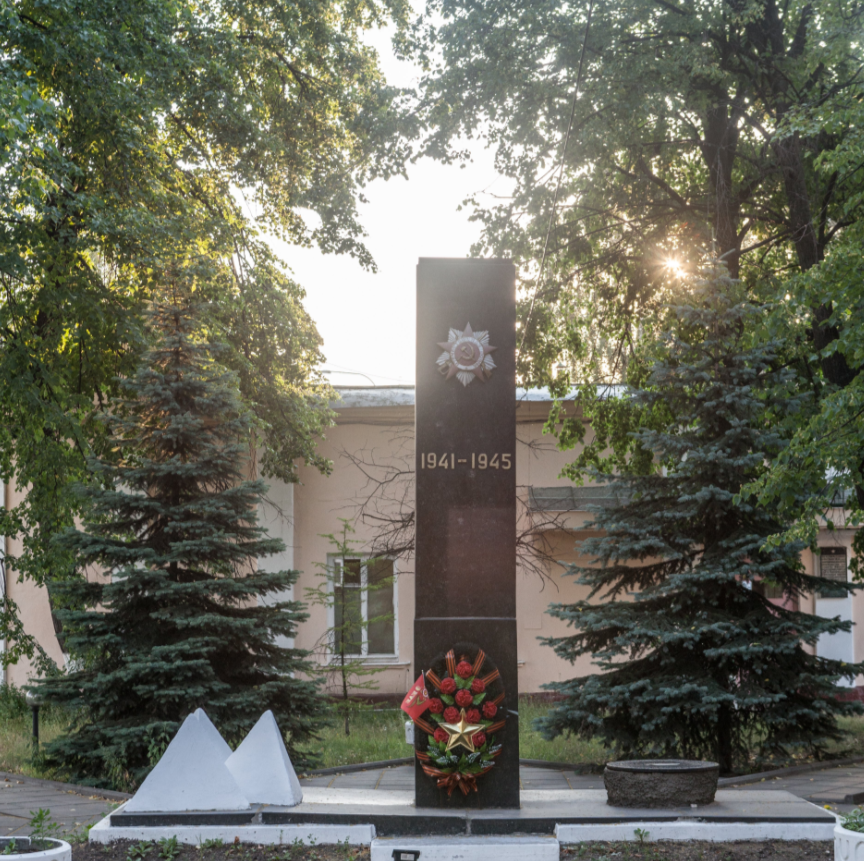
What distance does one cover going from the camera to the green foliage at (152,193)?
9.95 m

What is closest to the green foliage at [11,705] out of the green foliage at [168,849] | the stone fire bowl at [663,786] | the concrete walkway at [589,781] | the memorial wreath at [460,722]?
the concrete walkway at [589,781]

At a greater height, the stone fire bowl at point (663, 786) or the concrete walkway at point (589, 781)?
the stone fire bowl at point (663, 786)

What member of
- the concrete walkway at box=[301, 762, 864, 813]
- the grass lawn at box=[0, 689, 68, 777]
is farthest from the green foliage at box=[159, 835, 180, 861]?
the grass lawn at box=[0, 689, 68, 777]

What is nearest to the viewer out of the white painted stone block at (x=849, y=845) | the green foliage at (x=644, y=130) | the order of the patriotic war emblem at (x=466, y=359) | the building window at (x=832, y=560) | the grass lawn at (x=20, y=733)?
the white painted stone block at (x=849, y=845)

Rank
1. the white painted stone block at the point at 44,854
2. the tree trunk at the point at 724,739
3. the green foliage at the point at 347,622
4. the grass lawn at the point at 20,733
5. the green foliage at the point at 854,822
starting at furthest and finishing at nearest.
Answer: the green foliage at the point at 347,622 < the grass lawn at the point at 20,733 < the tree trunk at the point at 724,739 < the green foliage at the point at 854,822 < the white painted stone block at the point at 44,854

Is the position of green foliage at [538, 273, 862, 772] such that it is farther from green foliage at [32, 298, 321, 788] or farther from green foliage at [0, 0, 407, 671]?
green foliage at [0, 0, 407, 671]

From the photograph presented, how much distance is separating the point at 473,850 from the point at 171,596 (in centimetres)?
464

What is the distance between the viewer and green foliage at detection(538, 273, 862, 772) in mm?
9461

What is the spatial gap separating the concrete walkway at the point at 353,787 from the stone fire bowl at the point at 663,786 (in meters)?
1.73

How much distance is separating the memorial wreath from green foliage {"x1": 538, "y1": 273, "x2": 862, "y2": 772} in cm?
266

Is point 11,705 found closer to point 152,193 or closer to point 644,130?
point 152,193

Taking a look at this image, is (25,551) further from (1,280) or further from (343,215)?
(343,215)

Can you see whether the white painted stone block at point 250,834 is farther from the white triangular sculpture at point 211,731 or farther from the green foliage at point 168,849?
the white triangular sculpture at point 211,731

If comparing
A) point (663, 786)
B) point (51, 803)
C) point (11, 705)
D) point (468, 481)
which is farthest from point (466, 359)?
point (11, 705)
